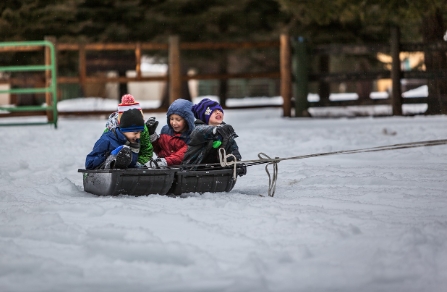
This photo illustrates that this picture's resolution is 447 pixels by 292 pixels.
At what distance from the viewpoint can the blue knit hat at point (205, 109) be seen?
6.98m

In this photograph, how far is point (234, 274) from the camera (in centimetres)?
424

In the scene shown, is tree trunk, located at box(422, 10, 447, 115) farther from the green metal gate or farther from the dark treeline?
the green metal gate

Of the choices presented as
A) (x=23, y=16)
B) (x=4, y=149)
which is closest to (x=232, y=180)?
(x=4, y=149)

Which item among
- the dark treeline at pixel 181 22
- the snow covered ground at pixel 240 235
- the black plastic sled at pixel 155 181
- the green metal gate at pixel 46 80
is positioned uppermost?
the dark treeline at pixel 181 22

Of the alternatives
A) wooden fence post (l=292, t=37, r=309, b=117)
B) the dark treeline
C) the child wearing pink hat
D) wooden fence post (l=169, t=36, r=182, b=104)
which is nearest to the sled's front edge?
the child wearing pink hat

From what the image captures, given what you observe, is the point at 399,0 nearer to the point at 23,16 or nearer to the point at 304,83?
the point at 304,83

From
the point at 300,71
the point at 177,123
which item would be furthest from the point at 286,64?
the point at 177,123

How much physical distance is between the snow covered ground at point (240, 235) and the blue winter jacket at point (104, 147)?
307 mm

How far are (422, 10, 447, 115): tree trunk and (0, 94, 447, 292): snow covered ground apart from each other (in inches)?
303

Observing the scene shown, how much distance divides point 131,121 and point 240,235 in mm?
1943

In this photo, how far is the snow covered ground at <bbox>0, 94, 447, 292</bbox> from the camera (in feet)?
13.7

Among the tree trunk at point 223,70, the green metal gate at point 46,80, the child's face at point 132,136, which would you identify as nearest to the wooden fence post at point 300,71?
the green metal gate at point 46,80

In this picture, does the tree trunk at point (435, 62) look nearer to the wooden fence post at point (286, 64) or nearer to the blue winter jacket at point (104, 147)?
the wooden fence post at point (286, 64)

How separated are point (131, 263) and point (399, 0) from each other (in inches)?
482
